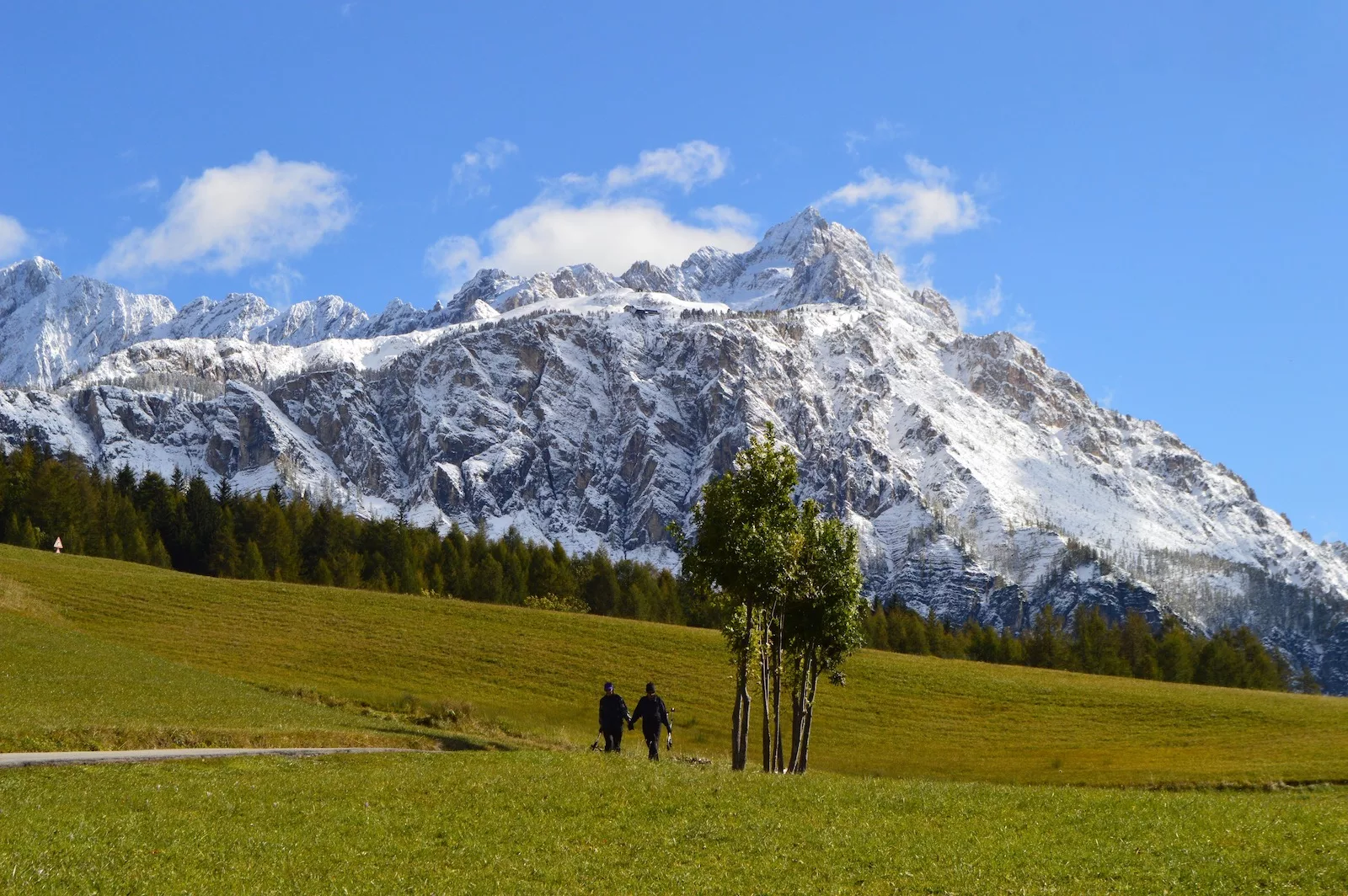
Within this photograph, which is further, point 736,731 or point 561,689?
point 561,689

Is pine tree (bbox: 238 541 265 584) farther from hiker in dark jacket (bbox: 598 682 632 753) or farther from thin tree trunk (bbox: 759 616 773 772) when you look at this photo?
hiker in dark jacket (bbox: 598 682 632 753)

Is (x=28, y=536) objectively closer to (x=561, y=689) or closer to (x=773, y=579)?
(x=561, y=689)

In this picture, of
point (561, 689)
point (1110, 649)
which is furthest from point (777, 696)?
point (1110, 649)

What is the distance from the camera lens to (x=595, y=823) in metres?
23.4

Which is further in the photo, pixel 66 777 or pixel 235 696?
pixel 235 696

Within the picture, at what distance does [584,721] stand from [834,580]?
20.8m

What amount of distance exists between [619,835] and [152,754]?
16678mm

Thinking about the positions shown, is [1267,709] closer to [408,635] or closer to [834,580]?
[834,580]

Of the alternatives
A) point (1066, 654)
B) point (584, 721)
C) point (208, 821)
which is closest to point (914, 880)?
point (208, 821)

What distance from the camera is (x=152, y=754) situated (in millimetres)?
32406

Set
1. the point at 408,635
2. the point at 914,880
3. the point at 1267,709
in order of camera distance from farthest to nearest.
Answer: the point at 408,635 → the point at 1267,709 → the point at 914,880

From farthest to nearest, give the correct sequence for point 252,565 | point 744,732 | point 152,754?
1. point 252,565
2. point 744,732
3. point 152,754

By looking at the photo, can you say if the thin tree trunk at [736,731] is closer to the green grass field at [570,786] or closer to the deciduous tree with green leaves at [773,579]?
the deciduous tree with green leaves at [773,579]

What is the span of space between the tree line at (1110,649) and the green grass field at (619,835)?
112 m
